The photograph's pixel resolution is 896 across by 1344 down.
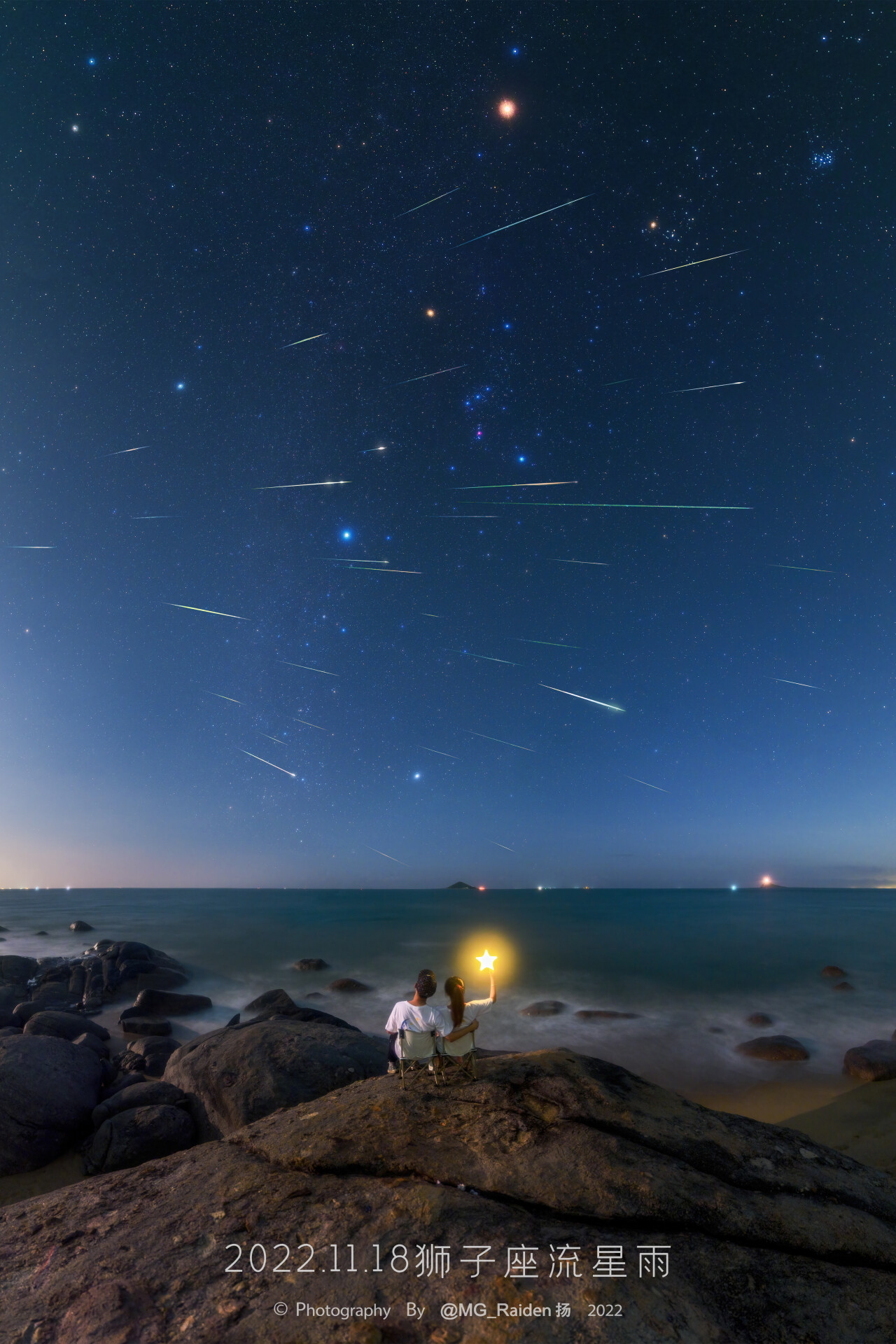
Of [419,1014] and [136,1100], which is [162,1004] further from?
[419,1014]

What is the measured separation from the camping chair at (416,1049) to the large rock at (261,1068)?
4.10 m

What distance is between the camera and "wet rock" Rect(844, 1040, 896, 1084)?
13586mm

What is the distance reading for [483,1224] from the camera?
13.2 ft

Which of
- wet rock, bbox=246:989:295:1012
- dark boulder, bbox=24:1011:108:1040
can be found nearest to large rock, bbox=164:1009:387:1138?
dark boulder, bbox=24:1011:108:1040

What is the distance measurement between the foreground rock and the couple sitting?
1.22 feet

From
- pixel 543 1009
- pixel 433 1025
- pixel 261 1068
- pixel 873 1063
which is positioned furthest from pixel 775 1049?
pixel 433 1025

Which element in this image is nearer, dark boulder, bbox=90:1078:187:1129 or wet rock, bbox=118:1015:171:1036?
dark boulder, bbox=90:1078:187:1129

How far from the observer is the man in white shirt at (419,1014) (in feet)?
18.6

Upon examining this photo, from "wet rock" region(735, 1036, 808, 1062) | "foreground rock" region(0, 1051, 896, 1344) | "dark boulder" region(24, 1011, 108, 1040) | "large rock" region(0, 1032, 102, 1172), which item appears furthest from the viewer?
"wet rock" region(735, 1036, 808, 1062)

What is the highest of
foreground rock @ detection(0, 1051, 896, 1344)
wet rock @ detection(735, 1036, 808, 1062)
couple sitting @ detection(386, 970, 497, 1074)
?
couple sitting @ detection(386, 970, 497, 1074)

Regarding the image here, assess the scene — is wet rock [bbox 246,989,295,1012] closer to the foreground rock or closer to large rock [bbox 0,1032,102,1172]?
large rock [bbox 0,1032,102,1172]

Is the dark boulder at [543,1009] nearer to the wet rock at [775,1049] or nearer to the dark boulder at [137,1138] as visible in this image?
the wet rock at [775,1049]

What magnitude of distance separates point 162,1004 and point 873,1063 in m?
20.4

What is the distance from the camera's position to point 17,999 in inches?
736
